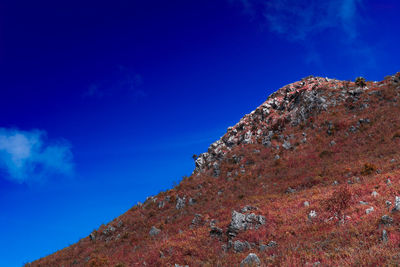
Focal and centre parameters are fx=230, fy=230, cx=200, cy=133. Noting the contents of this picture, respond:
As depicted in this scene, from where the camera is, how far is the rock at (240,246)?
38.3ft

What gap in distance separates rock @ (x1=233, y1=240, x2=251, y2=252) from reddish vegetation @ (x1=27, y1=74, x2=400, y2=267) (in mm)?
195

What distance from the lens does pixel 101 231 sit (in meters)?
31.7

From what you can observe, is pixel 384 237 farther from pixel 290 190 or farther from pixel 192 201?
pixel 192 201

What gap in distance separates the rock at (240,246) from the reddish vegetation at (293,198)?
195 millimetres

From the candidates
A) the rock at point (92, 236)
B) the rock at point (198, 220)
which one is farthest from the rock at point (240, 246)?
the rock at point (92, 236)

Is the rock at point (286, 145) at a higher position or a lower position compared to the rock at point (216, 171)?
lower

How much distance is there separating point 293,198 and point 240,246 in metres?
7.92

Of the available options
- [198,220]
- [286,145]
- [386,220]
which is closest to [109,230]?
[198,220]

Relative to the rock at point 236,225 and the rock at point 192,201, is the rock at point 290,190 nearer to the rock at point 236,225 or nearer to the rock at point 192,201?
the rock at point 236,225

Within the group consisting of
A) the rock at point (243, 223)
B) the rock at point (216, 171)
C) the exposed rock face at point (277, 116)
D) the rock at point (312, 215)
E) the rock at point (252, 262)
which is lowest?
the rock at point (252, 262)

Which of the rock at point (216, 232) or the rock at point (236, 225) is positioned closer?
the rock at point (236, 225)

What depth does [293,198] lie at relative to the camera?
17.8 meters

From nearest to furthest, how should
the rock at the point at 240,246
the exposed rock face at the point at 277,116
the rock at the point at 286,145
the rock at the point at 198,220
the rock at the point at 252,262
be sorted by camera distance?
the rock at the point at 252,262, the rock at the point at 240,246, the rock at the point at 198,220, the rock at the point at 286,145, the exposed rock face at the point at 277,116

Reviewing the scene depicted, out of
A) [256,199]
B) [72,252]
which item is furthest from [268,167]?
[72,252]
